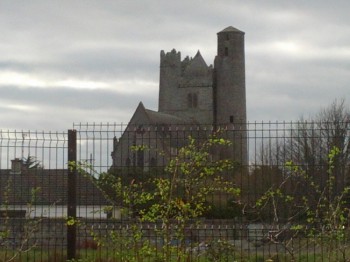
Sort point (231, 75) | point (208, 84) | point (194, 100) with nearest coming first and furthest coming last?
point (231, 75), point (194, 100), point (208, 84)

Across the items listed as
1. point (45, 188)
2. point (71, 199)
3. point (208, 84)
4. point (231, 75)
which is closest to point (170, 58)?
point (208, 84)

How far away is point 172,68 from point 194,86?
3.18 metres

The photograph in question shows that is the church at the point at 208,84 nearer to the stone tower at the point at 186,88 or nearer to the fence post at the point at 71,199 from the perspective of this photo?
the stone tower at the point at 186,88

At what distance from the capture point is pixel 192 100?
83000 millimetres

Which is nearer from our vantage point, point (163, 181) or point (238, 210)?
point (163, 181)

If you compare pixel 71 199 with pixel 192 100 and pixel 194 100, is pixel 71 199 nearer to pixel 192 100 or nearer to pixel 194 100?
pixel 194 100

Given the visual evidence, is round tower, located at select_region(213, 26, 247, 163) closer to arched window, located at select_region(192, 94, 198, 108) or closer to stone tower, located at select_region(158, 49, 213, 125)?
stone tower, located at select_region(158, 49, 213, 125)

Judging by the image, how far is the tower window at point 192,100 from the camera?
3243 inches

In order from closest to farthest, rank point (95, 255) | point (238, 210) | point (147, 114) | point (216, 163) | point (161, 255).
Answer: point (161, 255), point (216, 163), point (95, 255), point (238, 210), point (147, 114)

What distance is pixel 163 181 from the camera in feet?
26.7

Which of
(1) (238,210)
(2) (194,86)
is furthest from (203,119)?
(1) (238,210)

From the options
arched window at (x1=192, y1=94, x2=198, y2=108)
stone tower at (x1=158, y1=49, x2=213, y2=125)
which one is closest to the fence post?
stone tower at (x1=158, y1=49, x2=213, y2=125)

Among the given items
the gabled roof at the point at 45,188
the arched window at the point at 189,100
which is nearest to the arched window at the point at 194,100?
the arched window at the point at 189,100

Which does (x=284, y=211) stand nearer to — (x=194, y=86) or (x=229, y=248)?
(x=229, y=248)
